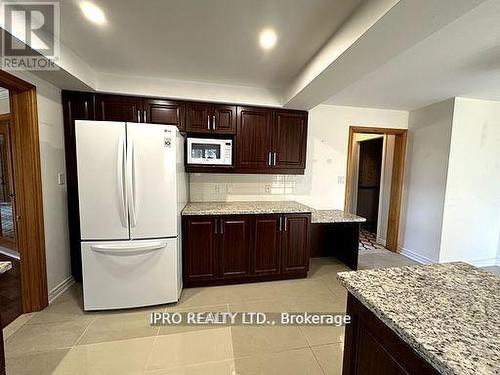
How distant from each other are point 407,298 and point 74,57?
3.11 m

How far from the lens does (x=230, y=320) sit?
2.17 m

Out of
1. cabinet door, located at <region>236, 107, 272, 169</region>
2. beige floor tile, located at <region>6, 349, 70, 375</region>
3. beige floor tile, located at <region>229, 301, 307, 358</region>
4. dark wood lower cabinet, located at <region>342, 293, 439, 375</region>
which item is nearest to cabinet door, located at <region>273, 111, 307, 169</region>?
cabinet door, located at <region>236, 107, 272, 169</region>

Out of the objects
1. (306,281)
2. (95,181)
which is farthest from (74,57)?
(306,281)

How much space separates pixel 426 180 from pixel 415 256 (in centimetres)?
123

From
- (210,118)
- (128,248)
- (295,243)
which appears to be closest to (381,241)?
(295,243)

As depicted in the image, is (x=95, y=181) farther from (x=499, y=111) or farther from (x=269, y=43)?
(x=499, y=111)

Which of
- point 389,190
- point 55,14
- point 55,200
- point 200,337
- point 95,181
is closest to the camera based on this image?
point 55,14

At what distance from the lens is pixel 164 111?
9.20 feet

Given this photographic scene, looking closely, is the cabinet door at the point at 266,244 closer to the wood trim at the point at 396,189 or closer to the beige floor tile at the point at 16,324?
the beige floor tile at the point at 16,324

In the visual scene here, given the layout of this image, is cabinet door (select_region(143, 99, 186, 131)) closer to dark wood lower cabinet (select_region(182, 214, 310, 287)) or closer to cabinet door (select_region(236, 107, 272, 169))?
cabinet door (select_region(236, 107, 272, 169))

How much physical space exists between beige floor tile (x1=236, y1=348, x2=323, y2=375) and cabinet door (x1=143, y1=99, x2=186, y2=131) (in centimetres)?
245

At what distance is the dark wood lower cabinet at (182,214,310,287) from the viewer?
2676 mm

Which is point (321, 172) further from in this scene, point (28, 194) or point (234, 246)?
point (28, 194)

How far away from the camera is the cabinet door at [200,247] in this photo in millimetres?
2645
